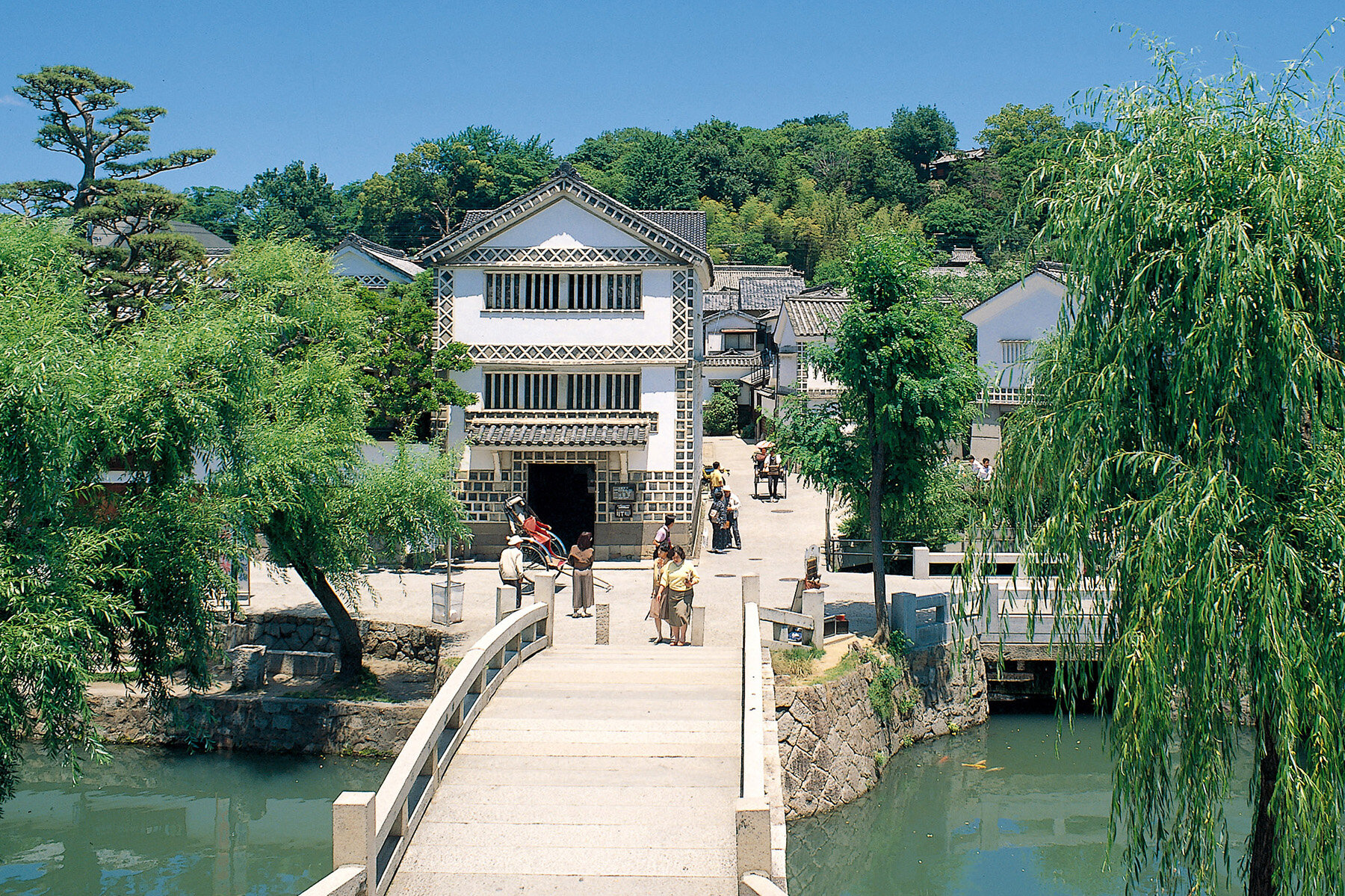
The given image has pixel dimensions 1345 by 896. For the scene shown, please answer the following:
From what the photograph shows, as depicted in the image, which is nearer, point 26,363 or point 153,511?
point 26,363

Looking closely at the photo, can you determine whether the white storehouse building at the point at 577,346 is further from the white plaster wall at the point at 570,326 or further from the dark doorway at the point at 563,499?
the dark doorway at the point at 563,499

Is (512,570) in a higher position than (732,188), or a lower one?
lower

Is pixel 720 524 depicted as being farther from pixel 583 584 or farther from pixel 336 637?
pixel 336 637

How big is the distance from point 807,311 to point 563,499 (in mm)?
20199

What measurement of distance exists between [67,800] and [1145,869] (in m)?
15.5

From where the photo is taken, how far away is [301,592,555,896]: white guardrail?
7.65 metres

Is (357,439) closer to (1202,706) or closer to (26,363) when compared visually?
(26,363)

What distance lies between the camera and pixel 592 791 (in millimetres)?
9633

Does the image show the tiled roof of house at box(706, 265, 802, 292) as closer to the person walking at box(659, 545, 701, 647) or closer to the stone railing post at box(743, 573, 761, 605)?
the person walking at box(659, 545, 701, 647)

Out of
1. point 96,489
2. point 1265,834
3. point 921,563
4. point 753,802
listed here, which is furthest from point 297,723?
point 1265,834

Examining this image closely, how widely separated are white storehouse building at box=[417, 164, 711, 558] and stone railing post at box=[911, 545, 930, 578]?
20.9 feet

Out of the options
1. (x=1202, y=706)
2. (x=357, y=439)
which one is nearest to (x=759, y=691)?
(x=1202, y=706)

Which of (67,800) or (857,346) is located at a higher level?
(857,346)

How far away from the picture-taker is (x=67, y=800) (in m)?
16.3
